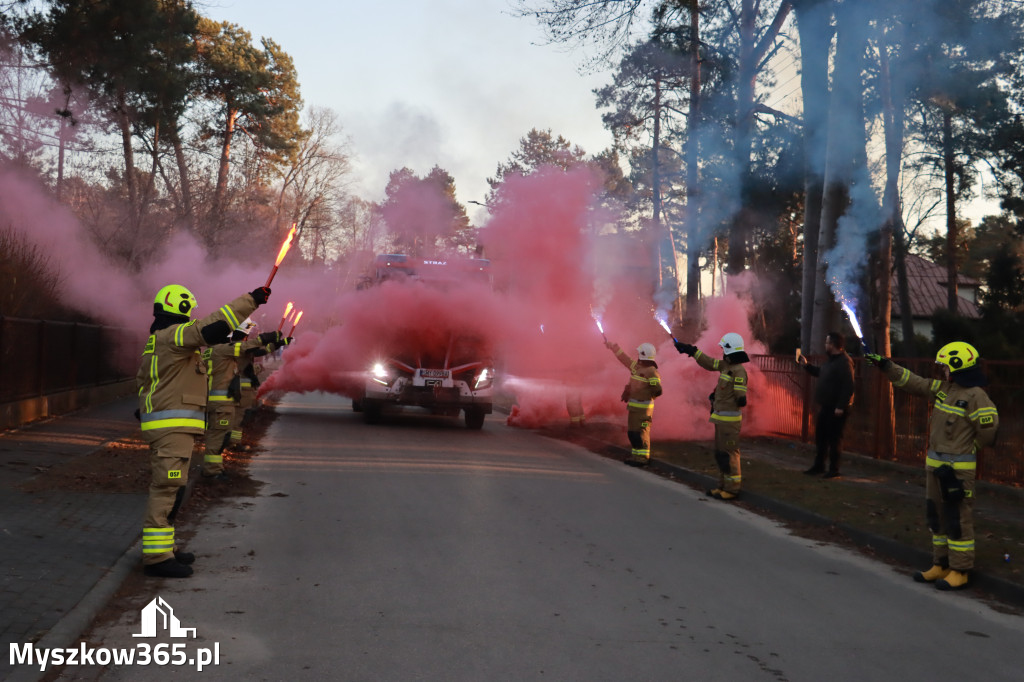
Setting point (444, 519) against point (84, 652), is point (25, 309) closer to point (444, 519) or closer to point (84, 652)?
point (444, 519)

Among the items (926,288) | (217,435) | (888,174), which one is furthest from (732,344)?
(926,288)

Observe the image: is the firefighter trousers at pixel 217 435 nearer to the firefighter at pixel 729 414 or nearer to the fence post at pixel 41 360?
the firefighter at pixel 729 414

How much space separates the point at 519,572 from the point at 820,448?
23.2 feet

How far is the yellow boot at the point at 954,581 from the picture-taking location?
6.70 m

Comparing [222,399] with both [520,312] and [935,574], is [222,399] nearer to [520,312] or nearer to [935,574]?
[935,574]

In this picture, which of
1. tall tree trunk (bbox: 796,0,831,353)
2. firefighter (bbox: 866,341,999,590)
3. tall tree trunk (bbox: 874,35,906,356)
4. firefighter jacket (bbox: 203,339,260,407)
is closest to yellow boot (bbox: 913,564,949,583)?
firefighter (bbox: 866,341,999,590)

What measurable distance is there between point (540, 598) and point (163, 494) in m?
2.68

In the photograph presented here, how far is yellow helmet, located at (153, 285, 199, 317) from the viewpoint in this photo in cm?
631

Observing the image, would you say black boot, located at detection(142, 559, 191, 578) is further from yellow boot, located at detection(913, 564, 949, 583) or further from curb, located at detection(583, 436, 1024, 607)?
curb, located at detection(583, 436, 1024, 607)

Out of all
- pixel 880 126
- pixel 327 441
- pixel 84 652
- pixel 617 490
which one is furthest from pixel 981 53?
pixel 84 652

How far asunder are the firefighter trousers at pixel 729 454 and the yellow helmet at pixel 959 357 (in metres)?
3.67

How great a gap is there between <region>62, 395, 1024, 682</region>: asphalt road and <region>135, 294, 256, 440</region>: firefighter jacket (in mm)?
1069

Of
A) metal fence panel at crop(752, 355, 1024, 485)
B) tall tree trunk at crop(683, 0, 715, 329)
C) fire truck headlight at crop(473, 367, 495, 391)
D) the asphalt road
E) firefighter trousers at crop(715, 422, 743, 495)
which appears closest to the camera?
the asphalt road

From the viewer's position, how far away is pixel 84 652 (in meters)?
4.50
